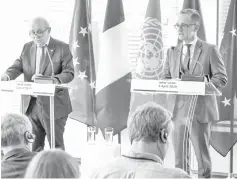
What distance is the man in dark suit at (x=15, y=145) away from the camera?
10.2 feet

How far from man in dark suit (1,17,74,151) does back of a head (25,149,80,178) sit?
2702mm

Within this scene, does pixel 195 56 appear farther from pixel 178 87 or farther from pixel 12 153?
pixel 12 153

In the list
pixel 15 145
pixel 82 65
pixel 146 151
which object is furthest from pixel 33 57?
pixel 146 151

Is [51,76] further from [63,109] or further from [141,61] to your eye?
[141,61]

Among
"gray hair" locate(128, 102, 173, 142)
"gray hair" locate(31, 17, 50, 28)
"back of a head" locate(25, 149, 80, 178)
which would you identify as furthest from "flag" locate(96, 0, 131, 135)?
"back of a head" locate(25, 149, 80, 178)

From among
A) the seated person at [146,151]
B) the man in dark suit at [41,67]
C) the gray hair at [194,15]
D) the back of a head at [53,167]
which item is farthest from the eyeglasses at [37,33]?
the back of a head at [53,167]

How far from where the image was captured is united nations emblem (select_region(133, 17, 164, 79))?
4840 millimetres

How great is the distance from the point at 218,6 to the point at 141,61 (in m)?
0.95

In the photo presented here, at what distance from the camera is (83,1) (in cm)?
525

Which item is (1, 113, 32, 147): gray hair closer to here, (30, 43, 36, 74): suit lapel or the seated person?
the seated person

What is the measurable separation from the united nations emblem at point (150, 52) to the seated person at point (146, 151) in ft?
5.52

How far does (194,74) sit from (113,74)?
1.08 metres

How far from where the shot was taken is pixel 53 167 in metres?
2.31

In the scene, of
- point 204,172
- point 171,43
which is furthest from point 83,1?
point 204,172
